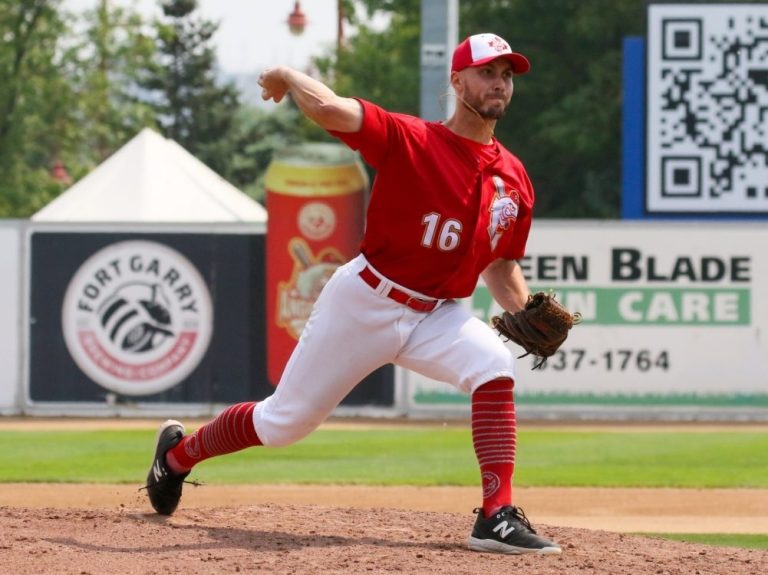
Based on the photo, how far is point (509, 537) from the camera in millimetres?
5547

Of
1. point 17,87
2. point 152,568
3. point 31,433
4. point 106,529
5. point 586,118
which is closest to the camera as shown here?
point 152,568

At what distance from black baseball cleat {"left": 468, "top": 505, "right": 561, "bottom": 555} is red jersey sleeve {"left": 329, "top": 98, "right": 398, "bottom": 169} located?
1354mm

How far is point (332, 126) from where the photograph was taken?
5.36 meters

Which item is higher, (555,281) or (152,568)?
(555,281)

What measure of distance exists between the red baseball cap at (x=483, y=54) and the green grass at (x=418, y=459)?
4.47 metres

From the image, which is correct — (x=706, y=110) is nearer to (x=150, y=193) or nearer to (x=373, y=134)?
(x=150, y=193)

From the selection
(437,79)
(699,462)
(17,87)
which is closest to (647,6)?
(437,79)

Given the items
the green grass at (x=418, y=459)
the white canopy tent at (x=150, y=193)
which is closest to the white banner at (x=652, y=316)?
the green grass at (x=418, y=459)

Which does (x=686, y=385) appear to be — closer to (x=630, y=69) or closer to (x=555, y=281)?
(x=555, y=281)

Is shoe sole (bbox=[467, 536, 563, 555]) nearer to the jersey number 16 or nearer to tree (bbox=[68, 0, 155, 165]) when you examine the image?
the jersey number 16

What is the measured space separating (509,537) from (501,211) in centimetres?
119

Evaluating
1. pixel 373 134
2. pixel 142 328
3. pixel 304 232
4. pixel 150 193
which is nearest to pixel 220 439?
pixel 373 134

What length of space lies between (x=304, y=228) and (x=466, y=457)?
4293mm

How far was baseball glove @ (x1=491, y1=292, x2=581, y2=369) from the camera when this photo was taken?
5.86m
